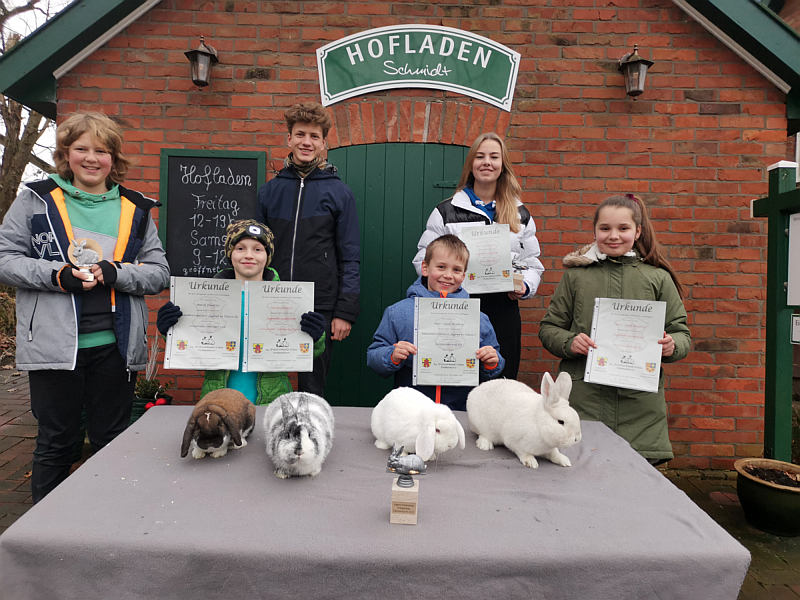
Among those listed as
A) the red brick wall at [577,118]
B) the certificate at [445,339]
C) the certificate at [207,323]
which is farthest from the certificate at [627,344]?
the red brick wall at [577,118]

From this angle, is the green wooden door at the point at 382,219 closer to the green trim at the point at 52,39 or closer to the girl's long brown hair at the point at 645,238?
the girl's long brown hair at the point at 645,238

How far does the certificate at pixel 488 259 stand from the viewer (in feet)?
9.72

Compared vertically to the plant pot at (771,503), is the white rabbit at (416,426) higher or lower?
higher

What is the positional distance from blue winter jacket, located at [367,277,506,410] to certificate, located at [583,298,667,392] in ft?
1.56

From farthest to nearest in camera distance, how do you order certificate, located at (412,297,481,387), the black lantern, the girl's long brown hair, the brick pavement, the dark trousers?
1. the black lantern
2. the dark trousers
3. the brick pavement
4. the girl's long brown hair
5. certificate, located at (412,297,481,387)

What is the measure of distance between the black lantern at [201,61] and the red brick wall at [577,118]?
0.15 m

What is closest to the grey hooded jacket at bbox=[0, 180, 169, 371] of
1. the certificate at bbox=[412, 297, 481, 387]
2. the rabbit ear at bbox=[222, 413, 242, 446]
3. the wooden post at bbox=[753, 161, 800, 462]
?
the rabbit ear at bbox=[222, 413, 242, 446]

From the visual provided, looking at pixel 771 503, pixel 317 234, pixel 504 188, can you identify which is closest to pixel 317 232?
pixel 317 234

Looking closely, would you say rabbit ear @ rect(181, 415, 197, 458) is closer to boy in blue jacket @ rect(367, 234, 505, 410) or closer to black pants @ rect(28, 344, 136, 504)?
boy in blue jacket @ rect(367, 234, 505, 410)

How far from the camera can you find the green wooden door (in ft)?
14.4

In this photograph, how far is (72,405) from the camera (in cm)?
252

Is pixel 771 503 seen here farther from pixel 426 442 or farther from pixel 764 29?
pixel 764 29

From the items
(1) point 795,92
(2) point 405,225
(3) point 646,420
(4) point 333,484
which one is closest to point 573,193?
(2) point 405,225

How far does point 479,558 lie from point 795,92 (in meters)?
5.05
